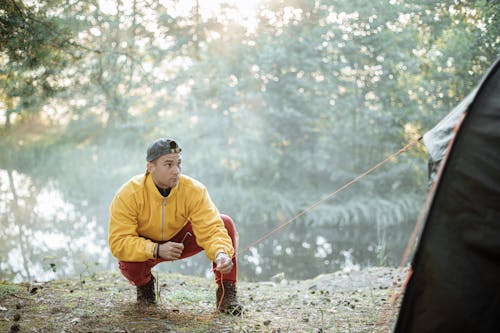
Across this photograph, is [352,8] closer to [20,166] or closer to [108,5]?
[108,5]

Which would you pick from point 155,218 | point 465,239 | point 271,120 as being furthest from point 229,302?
point 271,120

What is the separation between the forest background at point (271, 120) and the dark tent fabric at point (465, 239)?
5.01 m

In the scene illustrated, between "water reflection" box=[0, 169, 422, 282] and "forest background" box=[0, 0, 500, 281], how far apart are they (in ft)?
0.16

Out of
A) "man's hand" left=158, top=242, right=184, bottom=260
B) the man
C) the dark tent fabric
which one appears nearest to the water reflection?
the man

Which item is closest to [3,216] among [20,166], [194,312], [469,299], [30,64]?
[20,166]

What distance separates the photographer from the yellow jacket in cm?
278

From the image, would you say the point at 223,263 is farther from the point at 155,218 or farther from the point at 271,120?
the point at 271,120

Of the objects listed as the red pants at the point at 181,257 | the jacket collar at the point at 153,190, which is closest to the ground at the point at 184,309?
the red pants at the point at 181,257

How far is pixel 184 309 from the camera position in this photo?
3199 millimetres

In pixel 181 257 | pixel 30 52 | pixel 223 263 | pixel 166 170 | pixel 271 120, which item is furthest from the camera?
pixel 271 120

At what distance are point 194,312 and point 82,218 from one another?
357 inches

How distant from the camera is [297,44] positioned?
10898mm

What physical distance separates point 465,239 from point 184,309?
1.96m

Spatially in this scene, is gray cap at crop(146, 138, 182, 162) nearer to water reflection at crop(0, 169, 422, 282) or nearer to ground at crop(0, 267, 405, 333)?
ground at crop(0, 267, 405, 333)
